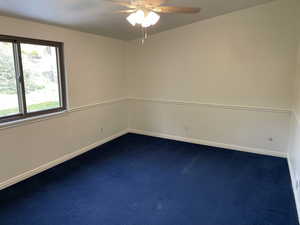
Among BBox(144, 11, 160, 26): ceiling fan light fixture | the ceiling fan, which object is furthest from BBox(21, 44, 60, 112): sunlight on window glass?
BBox(144, 11, 160, 26): ceiling fan light fixture

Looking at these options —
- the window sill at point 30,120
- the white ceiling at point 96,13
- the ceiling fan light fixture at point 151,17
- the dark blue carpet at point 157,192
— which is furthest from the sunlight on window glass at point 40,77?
the ceiling fan light fixture at point 151,17

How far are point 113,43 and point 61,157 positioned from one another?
8.52ft

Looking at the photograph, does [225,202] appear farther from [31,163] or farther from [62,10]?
[62,10]

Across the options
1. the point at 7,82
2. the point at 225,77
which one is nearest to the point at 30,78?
the point at 7,82

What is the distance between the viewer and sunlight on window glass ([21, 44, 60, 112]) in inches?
125

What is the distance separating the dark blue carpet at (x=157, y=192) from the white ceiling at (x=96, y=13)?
225 centimetres

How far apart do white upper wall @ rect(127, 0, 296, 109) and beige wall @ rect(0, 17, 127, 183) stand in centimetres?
79

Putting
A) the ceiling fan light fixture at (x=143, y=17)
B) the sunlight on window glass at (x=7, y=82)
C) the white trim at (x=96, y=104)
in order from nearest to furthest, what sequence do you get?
the ceiling fan light fixture at (x=143, y=17) → the sunlight on window glass at (x=7, y=82) → the white trim at (x=96, y=104)

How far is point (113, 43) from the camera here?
4734mm

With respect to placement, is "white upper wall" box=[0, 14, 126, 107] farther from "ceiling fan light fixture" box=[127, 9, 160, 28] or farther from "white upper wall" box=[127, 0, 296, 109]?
"ceiling fan light fixture" box=[127, 9, 160, 28]

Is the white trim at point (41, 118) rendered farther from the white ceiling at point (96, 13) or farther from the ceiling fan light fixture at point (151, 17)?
the ceiling fan light fixture at point (151, 17)

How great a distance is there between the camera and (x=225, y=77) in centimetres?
414

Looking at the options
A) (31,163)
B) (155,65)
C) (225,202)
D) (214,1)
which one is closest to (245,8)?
(214,1)

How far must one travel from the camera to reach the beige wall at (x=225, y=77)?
145 inches
